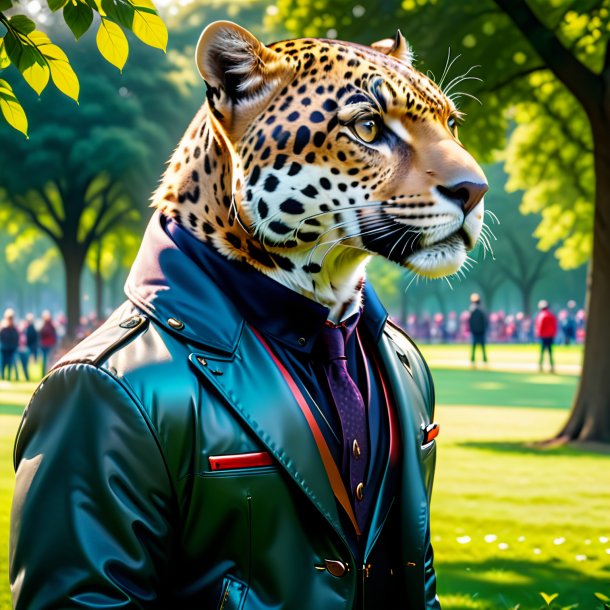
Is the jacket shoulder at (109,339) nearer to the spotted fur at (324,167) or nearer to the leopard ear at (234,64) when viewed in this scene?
the spotted fur at (324,167)

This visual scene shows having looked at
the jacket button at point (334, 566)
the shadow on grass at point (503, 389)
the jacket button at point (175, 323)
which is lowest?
the shadow on grass at point (503, 389)

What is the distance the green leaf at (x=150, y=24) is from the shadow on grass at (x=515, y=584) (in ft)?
14.3

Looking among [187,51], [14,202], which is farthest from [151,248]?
[187,51]

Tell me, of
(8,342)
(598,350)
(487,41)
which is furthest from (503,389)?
(8,342)

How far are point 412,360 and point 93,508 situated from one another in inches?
46.4

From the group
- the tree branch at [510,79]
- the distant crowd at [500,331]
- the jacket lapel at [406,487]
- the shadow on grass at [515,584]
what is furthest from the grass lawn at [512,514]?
the distant crowd at [500,331]

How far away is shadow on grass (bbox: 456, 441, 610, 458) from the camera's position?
1266cm

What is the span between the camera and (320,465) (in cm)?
239

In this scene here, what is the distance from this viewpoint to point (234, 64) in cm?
249

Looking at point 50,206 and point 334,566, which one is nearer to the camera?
point 334,566

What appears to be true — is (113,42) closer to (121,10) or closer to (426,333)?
(121,10)

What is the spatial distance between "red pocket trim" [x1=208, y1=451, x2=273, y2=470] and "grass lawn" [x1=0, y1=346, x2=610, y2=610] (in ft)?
A: 14.2

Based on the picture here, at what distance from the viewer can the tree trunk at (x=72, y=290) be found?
104ft

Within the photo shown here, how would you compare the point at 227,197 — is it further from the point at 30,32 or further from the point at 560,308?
the point at 560,308
